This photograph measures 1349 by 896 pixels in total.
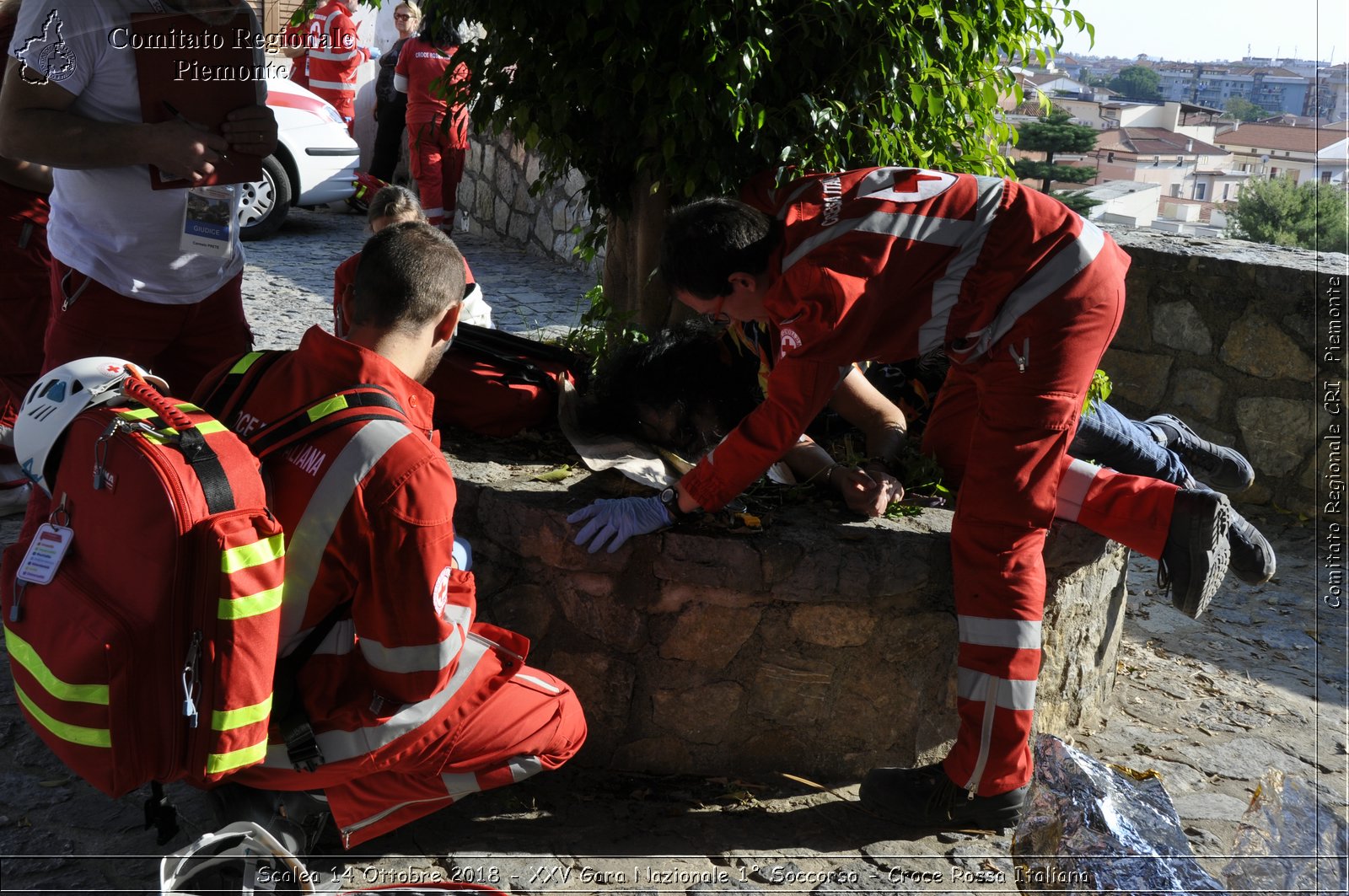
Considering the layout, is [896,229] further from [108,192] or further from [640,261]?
[108,192]

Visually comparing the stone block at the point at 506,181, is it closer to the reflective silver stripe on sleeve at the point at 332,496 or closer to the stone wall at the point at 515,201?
the stone wall at the point at 515,201

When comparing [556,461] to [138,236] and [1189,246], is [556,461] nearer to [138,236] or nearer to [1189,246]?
[138,236]

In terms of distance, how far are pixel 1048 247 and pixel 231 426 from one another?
1.97 metres

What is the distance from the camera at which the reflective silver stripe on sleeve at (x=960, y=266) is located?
2.86 metres

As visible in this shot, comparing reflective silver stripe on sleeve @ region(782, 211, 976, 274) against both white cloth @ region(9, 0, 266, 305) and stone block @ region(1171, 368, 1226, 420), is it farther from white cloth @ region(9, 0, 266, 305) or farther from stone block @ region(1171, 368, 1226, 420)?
stone block @ region(1171, 368, 1226, 420)

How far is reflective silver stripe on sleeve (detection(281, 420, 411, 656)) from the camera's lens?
81.4 inches

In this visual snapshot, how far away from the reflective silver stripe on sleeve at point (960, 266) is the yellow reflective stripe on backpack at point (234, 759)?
185cm

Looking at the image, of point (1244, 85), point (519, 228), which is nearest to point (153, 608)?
point (1244, 85)

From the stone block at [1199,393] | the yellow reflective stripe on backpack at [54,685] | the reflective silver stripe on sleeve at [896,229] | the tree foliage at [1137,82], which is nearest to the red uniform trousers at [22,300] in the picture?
the yellow reflective stripe on backpack at [54,685]

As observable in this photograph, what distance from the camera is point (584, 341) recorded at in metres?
4.27

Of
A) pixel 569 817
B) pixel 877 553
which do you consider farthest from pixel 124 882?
pixel 877 553

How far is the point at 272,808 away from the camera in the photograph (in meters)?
2.35

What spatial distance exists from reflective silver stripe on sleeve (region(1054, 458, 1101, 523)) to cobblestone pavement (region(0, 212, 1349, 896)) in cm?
87

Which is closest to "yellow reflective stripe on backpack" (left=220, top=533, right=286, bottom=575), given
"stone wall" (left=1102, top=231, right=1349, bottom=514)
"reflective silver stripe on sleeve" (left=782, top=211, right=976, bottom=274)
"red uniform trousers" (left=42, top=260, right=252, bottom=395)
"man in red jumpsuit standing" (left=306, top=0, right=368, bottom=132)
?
"red uniform trousers" (left=42, top=260, right=252, bottom=395)
